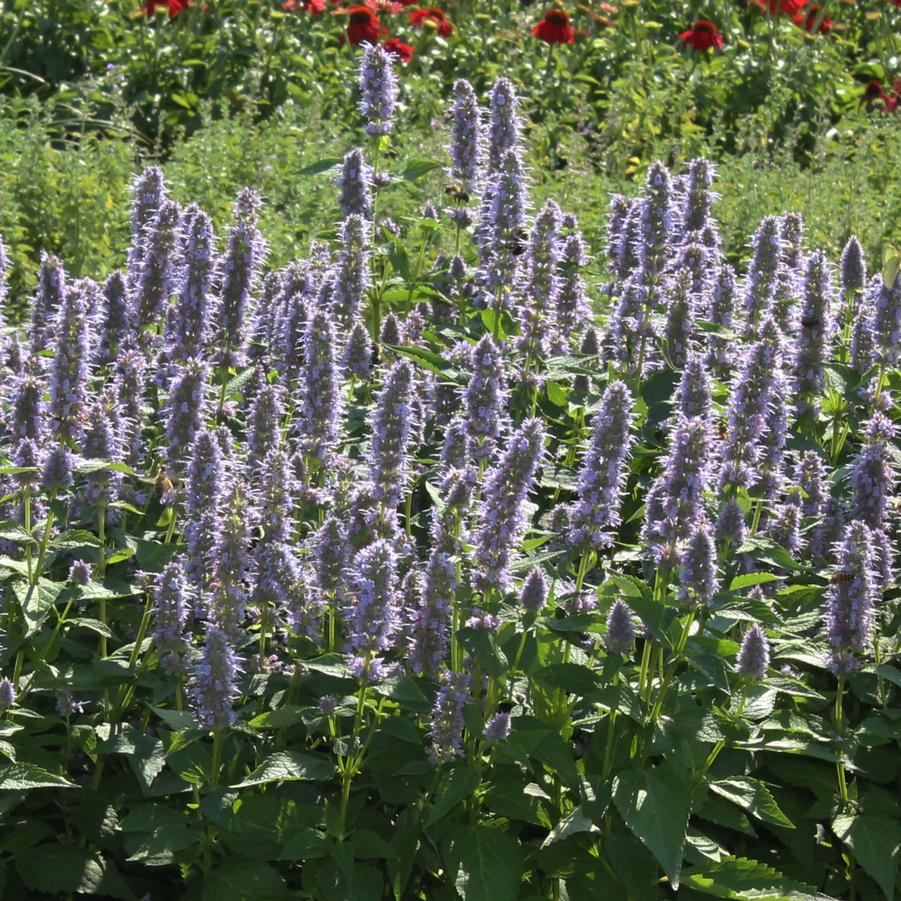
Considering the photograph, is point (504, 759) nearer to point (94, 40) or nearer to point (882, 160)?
point (882, 160)

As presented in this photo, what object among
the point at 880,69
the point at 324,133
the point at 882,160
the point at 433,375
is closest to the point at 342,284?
the point at 433,375

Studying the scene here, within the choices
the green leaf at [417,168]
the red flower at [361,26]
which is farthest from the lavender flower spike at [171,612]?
the red flower at [361,26]

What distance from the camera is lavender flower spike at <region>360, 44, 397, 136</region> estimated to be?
5.61 metres

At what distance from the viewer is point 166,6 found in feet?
40.9

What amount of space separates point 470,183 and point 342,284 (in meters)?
0.97

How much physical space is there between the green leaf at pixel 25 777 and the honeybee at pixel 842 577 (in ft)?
6.29

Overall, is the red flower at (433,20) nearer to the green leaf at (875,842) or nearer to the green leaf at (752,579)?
the green leaf at (752,579)

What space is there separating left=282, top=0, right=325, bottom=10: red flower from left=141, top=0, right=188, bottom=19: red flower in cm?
110

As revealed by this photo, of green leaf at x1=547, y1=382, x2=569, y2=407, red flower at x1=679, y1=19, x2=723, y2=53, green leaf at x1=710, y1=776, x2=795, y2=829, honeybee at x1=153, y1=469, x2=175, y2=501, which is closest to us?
green leaf at x1=710, y1=776, x2=795, y2=829

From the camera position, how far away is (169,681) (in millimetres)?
3760

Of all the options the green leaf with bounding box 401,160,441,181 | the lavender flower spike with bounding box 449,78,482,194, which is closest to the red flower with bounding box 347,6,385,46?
the lavender flower spike with bounding box 449,78,482,194

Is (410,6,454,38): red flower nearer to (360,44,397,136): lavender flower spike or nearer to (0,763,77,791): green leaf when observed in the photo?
(360,44,397,136): lavender flower spike

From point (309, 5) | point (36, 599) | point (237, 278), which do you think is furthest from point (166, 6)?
point (36, 599)

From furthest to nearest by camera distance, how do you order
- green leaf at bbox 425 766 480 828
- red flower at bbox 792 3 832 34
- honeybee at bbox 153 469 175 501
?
red flower at bbox 792 3 832 34 < honeybee at bbox 153 469 175 501 < green leaf at bbox 425 766 480 828
